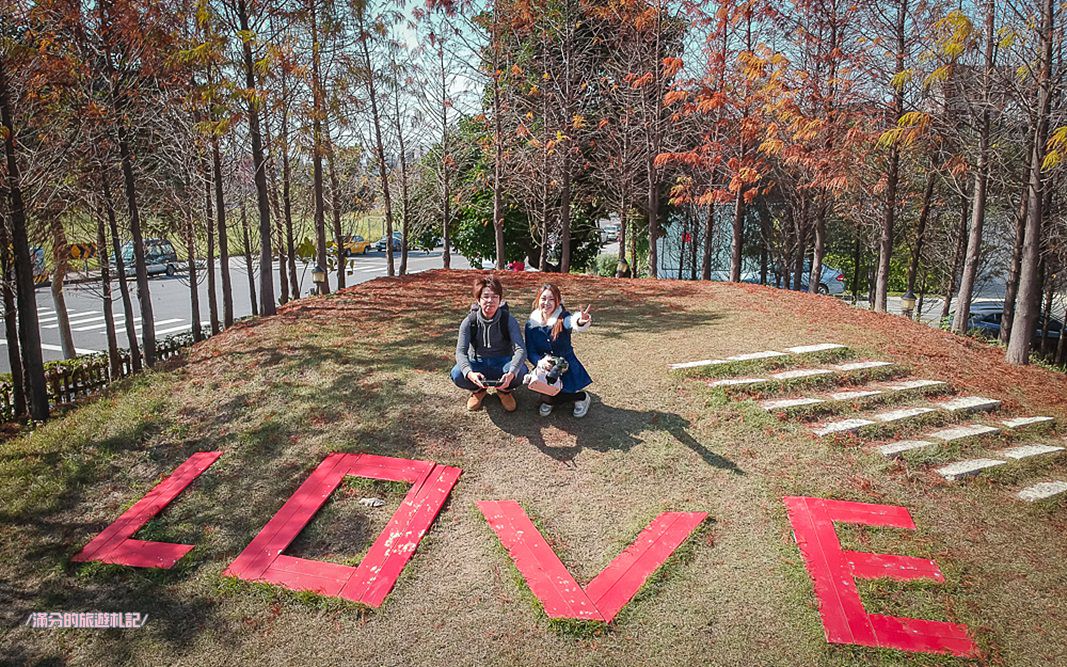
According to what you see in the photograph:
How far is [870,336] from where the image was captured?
350 inches

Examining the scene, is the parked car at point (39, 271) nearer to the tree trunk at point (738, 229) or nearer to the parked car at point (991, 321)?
the tree trunk at point (738, 229)

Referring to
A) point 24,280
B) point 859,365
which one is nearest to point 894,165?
point 859,365

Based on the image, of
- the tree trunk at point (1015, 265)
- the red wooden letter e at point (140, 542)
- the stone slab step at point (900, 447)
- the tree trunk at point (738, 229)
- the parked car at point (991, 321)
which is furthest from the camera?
the parked car at point (991, 321)

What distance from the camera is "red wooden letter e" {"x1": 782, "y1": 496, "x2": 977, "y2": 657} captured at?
3.81m

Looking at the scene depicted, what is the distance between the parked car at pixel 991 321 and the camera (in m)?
17.5

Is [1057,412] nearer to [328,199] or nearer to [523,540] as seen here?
[523,540]

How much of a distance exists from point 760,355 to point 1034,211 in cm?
419

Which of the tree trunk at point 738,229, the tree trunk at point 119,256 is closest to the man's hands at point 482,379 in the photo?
the tree trunk at point 119,256

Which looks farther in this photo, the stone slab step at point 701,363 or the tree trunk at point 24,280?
the stone slab step at point 701,363

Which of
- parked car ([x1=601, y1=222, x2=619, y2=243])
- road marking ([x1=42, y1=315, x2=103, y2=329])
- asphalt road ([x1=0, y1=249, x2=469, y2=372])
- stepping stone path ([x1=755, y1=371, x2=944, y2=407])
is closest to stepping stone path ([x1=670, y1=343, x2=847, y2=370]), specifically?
stepping stone path ([x1=755, y1=371, x2=944, y2=407])

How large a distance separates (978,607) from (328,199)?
16978 millimetres

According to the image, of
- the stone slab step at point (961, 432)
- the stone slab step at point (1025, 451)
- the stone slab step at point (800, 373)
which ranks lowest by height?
the stone slab step at point (1025, 451)

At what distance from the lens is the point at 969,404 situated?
6.76 m

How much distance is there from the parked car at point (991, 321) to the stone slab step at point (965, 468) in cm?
1357
